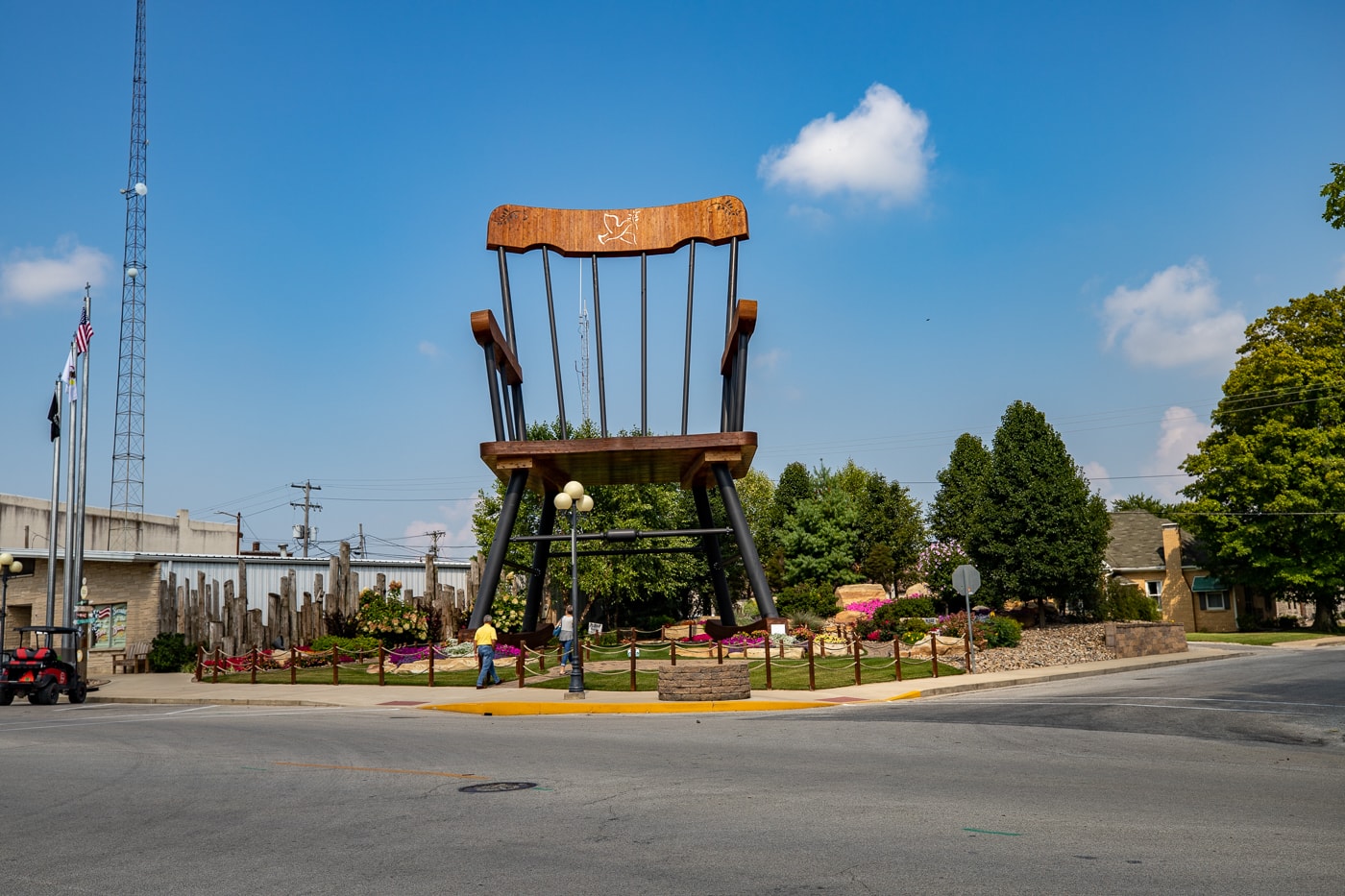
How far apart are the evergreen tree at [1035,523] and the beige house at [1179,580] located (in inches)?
487

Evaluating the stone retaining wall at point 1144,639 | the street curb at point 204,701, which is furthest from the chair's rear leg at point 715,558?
the stone retaining wall at point 1144,639

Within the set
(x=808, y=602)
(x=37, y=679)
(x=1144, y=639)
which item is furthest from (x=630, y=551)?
(x=808, y=602)

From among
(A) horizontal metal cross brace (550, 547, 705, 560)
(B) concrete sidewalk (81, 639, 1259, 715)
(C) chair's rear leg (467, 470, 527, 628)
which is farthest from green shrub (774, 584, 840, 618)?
(C) chair's rear leg (467, 470, 527, 628)

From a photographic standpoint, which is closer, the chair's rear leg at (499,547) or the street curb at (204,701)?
the street curb at (204,701)

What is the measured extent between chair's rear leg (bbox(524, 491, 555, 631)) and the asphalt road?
335 inches

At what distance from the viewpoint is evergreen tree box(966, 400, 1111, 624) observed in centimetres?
3584

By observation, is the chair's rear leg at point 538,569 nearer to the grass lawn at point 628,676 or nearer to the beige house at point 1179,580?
the grass lawn at point 628,676

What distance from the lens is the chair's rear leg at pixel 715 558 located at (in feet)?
73.6

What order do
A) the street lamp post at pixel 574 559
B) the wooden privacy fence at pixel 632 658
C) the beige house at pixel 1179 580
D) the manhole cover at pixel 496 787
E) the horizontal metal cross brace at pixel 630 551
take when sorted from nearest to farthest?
1. the manhole cover at pixel 496 787
2. the street lamp post at pixel 574 559
3. the wooden privacy fence at pixel 632 658
4. the horizontal metal cross brace at pixel 630 551
5. the beige house at pixel 1179 580

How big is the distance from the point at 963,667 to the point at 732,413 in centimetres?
830

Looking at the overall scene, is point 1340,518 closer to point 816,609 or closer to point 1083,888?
point 816,609

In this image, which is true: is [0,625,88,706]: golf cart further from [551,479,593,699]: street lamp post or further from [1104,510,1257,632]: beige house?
[1104,510,1257,632]: beige house

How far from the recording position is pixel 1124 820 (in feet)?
22.2

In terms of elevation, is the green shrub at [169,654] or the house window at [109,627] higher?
the house window at [109,627]
